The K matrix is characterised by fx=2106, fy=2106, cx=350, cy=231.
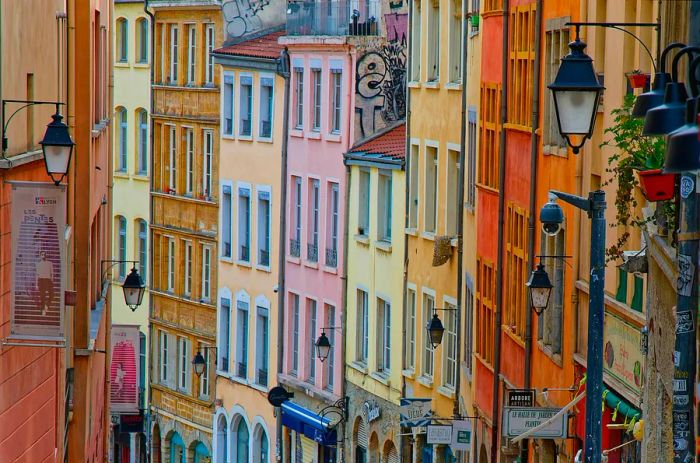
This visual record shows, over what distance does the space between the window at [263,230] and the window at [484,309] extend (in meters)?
16.5

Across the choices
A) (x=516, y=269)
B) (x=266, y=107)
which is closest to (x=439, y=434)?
(x=516, y=269)

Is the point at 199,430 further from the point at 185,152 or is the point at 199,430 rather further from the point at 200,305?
the point at 185,152

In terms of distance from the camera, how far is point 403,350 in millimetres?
41906

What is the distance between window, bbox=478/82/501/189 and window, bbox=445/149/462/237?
3277 millimetres

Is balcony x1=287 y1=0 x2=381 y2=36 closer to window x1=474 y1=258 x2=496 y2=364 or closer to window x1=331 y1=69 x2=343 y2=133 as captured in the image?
window x1=331 y1=69 x2=343 y2=133

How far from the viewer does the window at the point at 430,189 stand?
40.4 m

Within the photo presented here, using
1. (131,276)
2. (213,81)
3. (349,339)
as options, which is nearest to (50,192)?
(131,276)

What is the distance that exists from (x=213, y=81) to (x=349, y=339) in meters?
11.8

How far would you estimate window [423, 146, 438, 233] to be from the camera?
40406 millimetres

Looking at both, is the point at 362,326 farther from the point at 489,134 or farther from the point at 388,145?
the point at 489,134

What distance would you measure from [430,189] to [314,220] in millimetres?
8302

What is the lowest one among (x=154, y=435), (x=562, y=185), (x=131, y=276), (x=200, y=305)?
(x=154, y=435)

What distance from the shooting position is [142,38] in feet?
200

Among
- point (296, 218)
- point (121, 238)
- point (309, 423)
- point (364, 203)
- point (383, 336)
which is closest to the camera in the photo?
→ point (383, 336)
